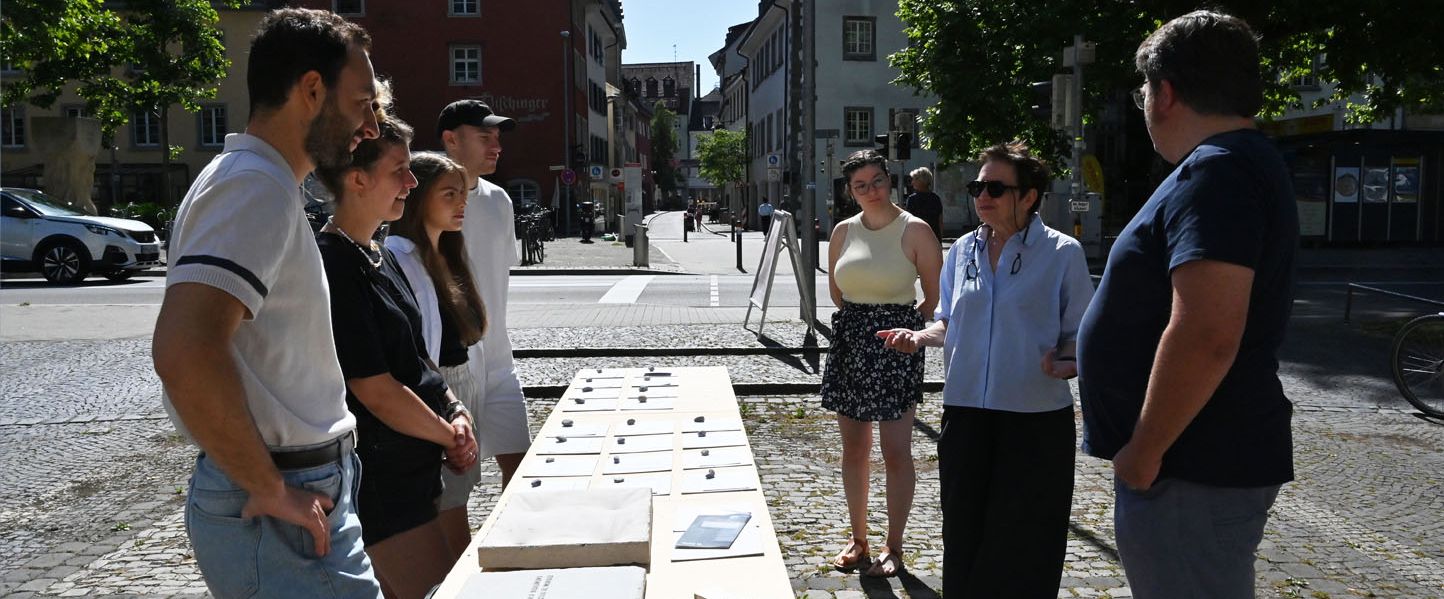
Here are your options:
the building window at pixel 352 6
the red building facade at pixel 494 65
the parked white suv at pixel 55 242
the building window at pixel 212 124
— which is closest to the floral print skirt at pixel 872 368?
the parked white suv at pixel 55 242

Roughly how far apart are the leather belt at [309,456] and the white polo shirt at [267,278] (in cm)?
2

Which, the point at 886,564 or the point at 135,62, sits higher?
the point at 135,62

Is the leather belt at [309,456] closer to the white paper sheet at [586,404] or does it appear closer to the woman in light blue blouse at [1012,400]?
the white paper sheet at [586,404]

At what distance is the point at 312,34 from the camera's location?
87.1 inches

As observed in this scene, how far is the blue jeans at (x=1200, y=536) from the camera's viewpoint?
8.45 feet

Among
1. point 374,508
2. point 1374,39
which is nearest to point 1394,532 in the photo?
point 374,508

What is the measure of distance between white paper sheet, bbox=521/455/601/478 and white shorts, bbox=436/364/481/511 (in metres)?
0.21

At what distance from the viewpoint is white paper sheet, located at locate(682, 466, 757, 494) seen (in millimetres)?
Answer: 3162

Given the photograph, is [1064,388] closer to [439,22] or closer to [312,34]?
[312,34]

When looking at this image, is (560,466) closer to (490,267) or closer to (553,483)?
(553,483)

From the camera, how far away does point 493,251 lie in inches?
176

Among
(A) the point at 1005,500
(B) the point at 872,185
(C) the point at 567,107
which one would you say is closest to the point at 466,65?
(C) the point at 567,107

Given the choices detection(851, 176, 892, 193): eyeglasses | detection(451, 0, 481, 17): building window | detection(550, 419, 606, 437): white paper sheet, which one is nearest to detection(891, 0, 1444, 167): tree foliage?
detection(851, 176, 892, 193): eyeglasses

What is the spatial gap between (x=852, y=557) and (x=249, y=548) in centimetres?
323
